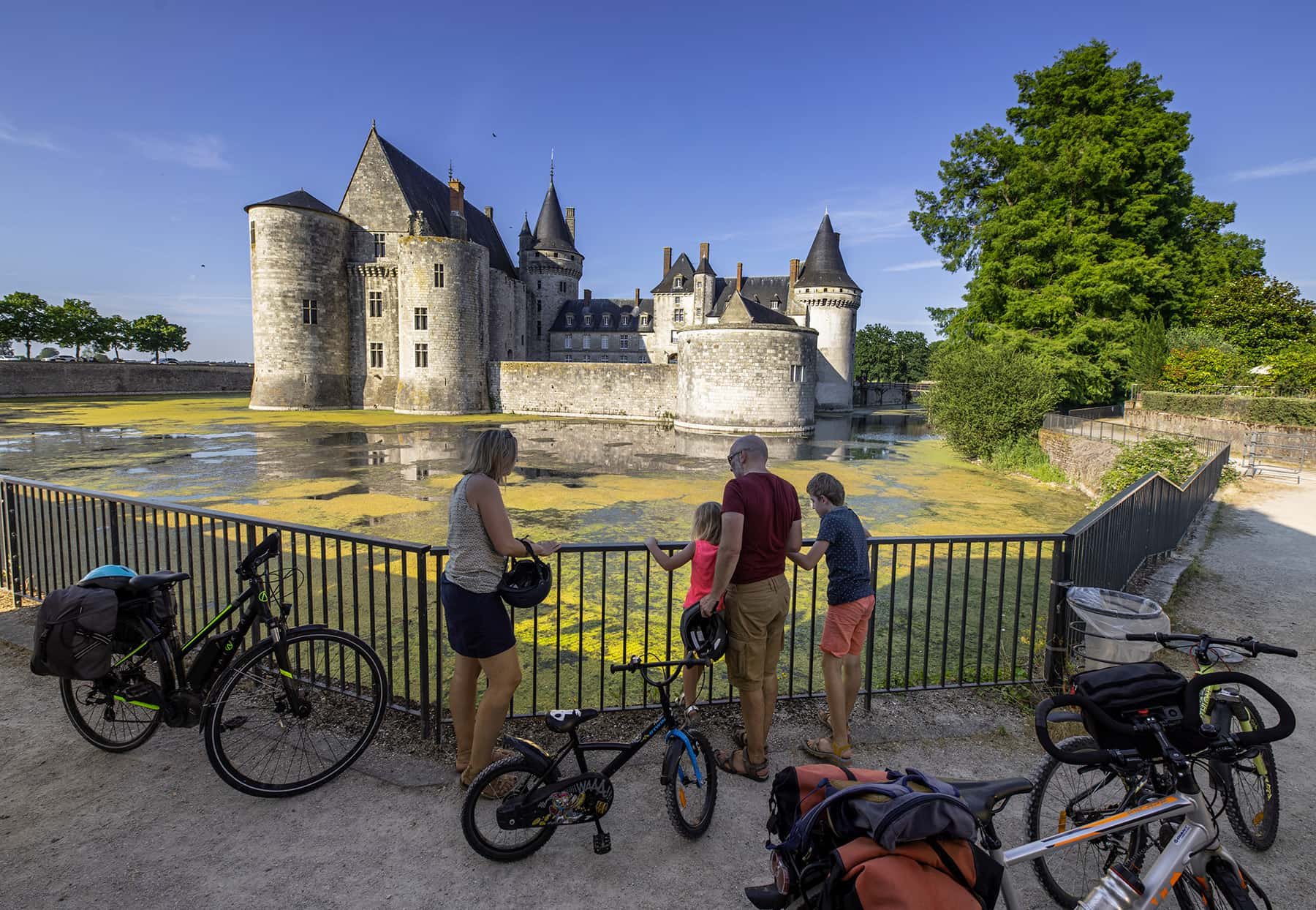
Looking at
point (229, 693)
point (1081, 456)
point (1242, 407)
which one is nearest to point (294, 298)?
point (1081, 456)

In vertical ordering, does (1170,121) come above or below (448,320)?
above

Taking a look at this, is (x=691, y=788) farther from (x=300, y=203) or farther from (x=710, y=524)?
(x=300, y=203)

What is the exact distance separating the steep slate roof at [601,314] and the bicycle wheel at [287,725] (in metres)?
55.4

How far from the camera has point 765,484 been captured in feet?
11.7

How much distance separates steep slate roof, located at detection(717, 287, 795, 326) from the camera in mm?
34500

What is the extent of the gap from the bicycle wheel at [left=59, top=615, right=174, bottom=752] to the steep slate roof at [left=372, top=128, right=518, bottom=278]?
132 ft

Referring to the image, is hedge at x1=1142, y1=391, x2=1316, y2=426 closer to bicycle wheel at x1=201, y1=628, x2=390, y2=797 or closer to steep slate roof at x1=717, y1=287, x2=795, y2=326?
steep slate roof at x1=717, y1=287, x2=795, y2=326

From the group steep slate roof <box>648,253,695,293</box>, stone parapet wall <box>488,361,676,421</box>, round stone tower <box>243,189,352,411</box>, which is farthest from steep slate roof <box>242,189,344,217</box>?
steep slate roof <box>648,253,695,293</box>

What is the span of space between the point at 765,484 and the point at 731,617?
0.73 meters

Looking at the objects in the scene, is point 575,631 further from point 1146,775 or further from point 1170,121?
point 1170,121

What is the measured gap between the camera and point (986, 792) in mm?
1921

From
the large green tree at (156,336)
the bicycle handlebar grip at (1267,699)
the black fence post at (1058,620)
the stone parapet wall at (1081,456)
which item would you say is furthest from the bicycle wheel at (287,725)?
the large green tree at (156,336)

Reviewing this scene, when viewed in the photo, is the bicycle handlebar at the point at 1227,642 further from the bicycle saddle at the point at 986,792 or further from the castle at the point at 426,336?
the castle at the point at 426,336

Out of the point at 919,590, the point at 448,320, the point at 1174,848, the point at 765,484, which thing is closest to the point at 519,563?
the point at 765,484
